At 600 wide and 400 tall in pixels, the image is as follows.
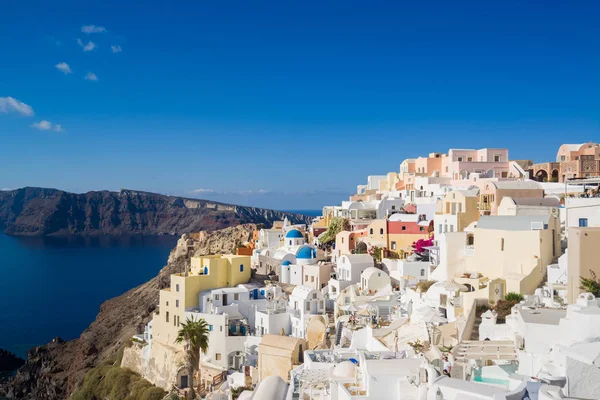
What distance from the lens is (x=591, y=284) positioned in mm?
19656

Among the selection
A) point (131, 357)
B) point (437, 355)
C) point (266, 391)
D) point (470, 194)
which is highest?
point (470, 194)

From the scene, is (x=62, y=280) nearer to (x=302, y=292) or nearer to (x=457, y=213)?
(x=302, y=292)

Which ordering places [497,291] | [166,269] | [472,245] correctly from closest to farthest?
[497,291] < [472,245] < [166,269]

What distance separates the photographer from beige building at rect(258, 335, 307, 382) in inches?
1041

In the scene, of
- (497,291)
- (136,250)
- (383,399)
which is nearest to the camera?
(383,399)

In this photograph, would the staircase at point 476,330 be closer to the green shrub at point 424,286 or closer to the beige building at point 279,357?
the green shrub at point 424,286

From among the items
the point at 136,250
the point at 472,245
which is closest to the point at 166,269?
the point at 472,245

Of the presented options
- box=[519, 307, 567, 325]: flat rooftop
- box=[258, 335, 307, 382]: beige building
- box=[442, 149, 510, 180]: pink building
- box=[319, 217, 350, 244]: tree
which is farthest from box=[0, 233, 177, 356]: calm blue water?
box=[519, 307, 567, 325]: flat rooftop

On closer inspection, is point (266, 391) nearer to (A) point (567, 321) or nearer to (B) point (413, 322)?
(B) point (413, 322)

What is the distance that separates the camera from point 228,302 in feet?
112

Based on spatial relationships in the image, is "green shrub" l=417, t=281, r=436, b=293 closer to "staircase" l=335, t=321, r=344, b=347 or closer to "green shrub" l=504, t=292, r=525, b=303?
"staircase" l=335, t=321, r=344, b=347

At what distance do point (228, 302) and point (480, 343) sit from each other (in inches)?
740

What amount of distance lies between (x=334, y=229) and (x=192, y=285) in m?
14.4

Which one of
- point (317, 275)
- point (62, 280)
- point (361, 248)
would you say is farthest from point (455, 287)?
point (62, 280)
